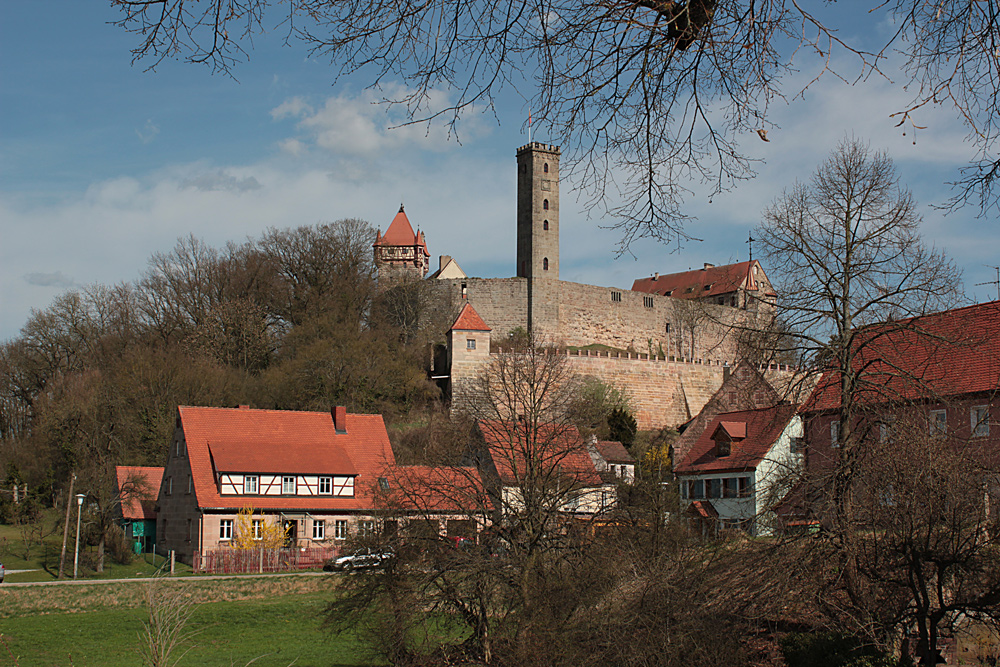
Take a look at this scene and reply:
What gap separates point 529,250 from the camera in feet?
185

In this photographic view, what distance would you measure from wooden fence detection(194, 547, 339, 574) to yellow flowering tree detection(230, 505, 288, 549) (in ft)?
0.53

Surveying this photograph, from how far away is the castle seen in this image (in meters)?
52.1

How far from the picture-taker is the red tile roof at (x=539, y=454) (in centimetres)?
1522

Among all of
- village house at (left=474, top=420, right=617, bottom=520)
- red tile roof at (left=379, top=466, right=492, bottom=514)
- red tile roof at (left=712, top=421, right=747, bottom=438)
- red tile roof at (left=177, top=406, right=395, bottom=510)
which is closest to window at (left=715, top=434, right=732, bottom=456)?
red tile roof at (left=712, top=421, right=747, bottom=438)

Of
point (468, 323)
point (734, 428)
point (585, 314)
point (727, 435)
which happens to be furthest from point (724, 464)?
point (585, 314)

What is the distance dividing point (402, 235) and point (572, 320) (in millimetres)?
18842

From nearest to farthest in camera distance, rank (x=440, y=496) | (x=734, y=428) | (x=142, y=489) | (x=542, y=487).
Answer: (x=542, y=487), (x=440, y=496), (x=734, y=428), (x=142, y=489)

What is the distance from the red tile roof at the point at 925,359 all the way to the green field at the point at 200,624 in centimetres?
874

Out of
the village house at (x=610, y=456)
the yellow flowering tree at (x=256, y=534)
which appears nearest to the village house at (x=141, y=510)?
the yellow flowering tree at (x=256, y=534)

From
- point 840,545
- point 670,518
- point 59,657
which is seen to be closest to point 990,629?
point 840,545

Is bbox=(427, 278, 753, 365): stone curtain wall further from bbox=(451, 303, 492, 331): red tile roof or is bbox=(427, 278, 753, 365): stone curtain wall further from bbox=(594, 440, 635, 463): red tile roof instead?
bbox=(594, 440, 635, 463): red tile roof

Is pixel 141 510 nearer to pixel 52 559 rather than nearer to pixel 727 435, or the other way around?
pixel 52 559

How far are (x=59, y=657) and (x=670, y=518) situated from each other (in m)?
11.7

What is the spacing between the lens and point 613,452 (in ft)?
124
